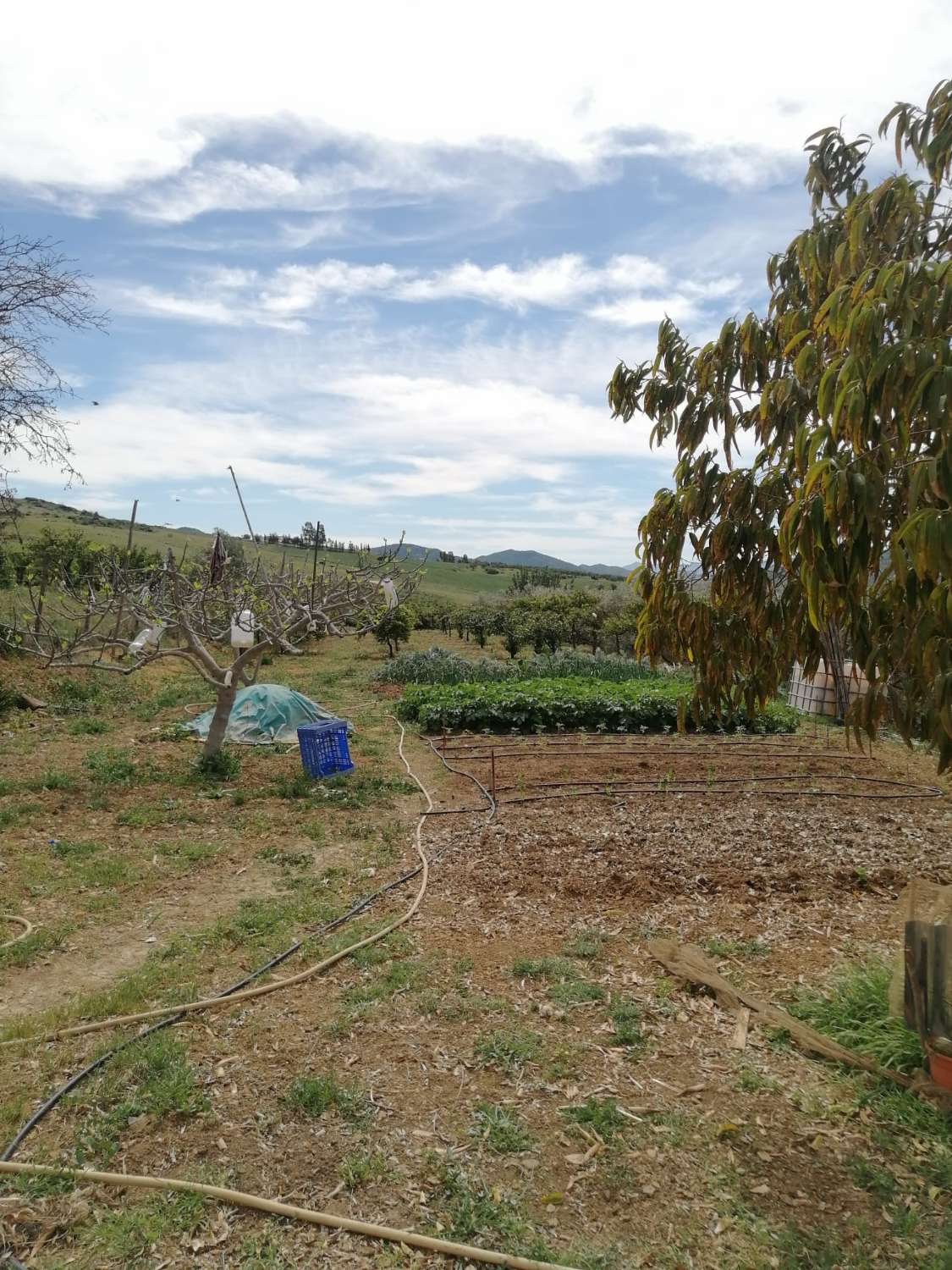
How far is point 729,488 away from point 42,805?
24.9 ft

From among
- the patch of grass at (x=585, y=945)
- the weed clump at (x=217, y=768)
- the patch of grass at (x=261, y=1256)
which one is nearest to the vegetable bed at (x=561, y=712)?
the weed clump at (x=217, y=768)

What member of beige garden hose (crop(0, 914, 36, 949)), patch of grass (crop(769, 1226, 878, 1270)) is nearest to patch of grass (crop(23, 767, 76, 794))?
beige garden hose (crop(0, 914, 36, 949))

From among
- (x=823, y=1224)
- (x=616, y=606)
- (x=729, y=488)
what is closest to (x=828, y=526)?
(x=729, y=488)

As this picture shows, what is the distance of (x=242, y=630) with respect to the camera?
357 inches

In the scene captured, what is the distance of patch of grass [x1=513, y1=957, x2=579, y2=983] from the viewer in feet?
14.5

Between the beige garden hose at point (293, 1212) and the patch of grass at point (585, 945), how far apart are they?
7.31 feet

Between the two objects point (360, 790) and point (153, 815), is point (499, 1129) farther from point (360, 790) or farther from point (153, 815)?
point (360, 790)

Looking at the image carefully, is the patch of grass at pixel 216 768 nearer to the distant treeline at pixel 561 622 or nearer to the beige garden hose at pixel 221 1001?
the beige garden hose at pixel 221 1001

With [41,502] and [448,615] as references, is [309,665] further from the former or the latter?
[41,502]

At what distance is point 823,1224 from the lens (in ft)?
8.75

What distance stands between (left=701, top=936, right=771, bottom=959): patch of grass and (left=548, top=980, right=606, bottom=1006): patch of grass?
868 millimetres

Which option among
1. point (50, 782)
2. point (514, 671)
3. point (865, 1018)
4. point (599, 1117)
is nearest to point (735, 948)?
point (865, 1018)

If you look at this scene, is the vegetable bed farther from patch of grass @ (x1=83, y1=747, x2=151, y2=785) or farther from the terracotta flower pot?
the terracotta flower pot

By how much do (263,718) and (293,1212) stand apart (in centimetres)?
929
